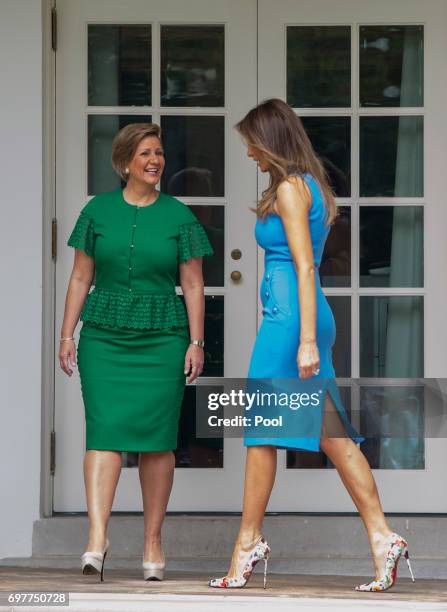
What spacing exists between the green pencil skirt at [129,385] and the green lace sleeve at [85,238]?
0.27 metres

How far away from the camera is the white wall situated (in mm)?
5590

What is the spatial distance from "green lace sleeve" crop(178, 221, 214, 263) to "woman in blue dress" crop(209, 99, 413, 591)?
1.34 feet

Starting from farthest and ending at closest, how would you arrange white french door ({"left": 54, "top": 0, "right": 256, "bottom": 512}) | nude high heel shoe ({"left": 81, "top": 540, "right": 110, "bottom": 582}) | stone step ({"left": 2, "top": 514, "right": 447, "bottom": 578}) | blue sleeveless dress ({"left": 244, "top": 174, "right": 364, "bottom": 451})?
white french door ({"left": 54, "top": 0, "right": 256, "bottom": 512}) → stone step ({"left": 2, "top": 514, "right": 447, "bottom": 578}) → nude high heel shoe ({"left": 81, "top": 540, "right": 110, "bottom": 582}) → blue sleeveless dress ({"left": 244, "top": 174, "right": 364, "bottom": 451})

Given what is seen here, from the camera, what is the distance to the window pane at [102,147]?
229 inches

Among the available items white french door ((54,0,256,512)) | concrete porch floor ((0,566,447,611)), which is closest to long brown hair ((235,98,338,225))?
concrete porch floor ((0,566,447,611))

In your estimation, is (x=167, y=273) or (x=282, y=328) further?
(x=167, y=273)

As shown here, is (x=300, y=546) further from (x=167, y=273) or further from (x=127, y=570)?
(x=167, y=273)

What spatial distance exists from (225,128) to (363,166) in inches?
23.9

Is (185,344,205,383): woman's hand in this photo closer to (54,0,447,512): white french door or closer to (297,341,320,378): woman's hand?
(297,341,320,378): woman's hand

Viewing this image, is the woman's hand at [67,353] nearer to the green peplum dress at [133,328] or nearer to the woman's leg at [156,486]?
the green peplum dress at [133,328]

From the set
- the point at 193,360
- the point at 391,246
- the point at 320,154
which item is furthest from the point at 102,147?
the point at 193,360

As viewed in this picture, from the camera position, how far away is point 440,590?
4699mm

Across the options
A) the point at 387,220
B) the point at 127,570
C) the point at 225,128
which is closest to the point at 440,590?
the point at 127,570

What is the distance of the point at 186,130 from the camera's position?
19.1 feet
